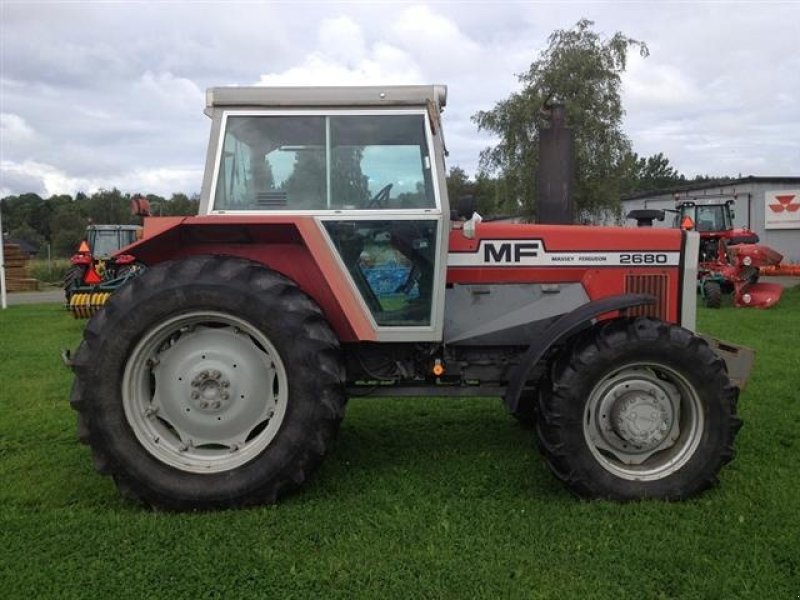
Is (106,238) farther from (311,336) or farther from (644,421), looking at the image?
(644,421)

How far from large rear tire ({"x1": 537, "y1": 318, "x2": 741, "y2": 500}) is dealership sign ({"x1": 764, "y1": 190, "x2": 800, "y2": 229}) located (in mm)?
32236

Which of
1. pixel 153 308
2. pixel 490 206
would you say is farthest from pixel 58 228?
pixel 153 308

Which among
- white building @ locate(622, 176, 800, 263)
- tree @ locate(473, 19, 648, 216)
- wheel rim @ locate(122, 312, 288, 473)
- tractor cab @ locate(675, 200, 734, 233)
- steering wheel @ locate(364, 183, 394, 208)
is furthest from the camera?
white building @ locate(622, 176, 800, 263)

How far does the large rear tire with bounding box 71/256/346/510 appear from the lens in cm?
358

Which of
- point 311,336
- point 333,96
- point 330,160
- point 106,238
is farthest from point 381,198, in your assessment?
point 106,238

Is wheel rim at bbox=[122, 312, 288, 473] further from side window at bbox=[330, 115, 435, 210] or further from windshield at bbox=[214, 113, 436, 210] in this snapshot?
side window at bbox=[330, 115, 435, 210]

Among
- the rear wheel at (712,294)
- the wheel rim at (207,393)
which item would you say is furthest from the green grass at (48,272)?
the wheel rim at (207,393)

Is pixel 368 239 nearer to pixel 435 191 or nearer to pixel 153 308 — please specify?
pixel 435 191

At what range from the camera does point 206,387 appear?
148 inches

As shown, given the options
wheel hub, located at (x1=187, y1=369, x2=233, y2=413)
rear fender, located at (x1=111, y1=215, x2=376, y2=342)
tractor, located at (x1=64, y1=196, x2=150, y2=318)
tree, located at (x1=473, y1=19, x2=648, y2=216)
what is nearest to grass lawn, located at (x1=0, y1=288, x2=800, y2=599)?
wheel hub, located at (x1=187, y1=369, x2=233, y2=413)

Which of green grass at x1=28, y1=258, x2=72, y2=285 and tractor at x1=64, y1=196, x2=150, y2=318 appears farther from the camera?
green grass at x1=28, y1=258, x2=72, y2=285

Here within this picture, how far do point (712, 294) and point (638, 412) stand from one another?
1236cm

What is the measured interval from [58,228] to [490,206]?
4185 centimetres

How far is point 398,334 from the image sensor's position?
3865 mm
